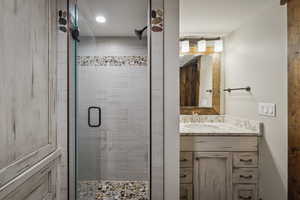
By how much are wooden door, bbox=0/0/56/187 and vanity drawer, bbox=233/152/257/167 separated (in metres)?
1.79

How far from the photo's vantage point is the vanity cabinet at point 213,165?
237 cm

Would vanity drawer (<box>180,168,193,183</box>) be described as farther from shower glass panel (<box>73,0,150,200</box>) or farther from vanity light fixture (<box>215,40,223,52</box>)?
vanity light fixture (<box>215,40,223,52</box>)

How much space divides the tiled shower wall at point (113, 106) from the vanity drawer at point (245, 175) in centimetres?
109

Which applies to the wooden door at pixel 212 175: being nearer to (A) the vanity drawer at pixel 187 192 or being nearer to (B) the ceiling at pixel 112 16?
(A) the vanity drawer at pixel 187 192

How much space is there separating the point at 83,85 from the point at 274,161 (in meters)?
1.95

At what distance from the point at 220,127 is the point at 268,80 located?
0.81m

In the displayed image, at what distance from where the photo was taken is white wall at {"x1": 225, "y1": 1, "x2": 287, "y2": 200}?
2.08m

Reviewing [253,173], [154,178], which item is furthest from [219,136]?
[154,178]

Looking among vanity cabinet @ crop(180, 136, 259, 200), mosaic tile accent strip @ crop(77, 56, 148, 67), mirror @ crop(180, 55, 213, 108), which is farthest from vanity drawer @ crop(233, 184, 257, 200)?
mosaic tile accent strip @ crop(77, 56, 148, 67)

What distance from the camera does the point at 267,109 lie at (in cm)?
230

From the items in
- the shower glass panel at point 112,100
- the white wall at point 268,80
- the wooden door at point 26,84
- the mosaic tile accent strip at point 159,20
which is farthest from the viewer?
the white wall at point 268,80

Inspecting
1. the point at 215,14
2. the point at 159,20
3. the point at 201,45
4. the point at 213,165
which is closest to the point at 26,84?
the point at 159,20

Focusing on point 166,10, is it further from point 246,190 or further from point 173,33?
point 246,190

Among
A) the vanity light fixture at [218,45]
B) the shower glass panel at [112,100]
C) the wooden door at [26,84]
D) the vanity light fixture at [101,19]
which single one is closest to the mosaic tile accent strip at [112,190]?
the shower glass panel at [112,100]
